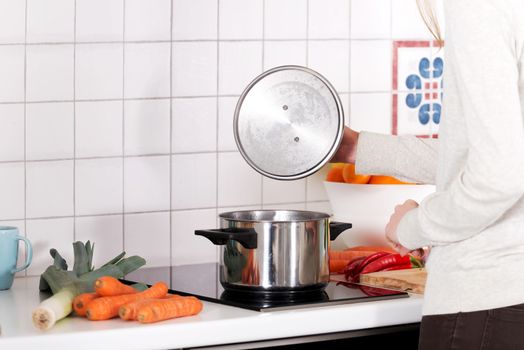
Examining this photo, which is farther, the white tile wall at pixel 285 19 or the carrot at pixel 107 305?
the white tile wall at pixel 285 19

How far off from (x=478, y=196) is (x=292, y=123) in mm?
628

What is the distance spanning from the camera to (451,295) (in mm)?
1261

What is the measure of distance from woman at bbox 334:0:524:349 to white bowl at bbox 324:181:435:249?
659 millimetres

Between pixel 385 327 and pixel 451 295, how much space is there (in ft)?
1.25

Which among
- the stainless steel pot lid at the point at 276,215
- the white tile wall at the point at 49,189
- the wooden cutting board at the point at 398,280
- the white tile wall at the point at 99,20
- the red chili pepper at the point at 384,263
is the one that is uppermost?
the white tile wall at the point at 99,20

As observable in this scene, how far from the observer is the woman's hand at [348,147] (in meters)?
1.78

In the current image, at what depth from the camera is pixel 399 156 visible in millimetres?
1672

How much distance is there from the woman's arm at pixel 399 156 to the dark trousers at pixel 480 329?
421mm

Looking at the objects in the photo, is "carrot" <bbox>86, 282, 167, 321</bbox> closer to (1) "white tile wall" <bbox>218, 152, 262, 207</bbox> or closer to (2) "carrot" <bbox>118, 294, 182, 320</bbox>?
(2) "carrot" <bbox>118, 294, 182, 320</bbox>

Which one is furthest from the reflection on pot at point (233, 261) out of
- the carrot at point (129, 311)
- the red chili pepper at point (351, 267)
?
the red chili pepper at point (351, 267)

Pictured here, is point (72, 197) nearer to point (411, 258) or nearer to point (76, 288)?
point (76, 288)

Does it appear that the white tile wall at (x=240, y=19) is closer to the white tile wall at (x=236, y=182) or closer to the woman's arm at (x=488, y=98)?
the white tile wall at (x=236, y=182)

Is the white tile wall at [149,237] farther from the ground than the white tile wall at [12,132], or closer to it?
closer to it

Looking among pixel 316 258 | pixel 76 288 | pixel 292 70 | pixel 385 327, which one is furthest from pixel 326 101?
pixel 76 288
